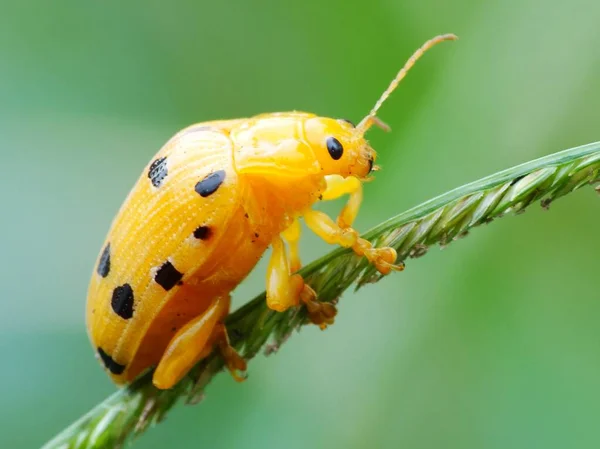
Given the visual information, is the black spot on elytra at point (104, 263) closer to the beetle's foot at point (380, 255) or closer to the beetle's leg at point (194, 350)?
the beetle's leg at point (194, 350)

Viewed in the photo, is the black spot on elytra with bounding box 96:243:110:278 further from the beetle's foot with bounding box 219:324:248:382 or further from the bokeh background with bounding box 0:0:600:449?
the bokeh background with bounding box 0:0:600:449

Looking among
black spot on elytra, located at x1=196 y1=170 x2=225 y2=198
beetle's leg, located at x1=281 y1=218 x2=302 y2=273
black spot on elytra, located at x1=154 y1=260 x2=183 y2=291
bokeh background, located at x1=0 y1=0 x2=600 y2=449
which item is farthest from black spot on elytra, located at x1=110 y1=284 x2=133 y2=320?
bokeh background, located at x1=0 y1=0 x2=600 y2=449

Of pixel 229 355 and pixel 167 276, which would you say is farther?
pixel 167 276

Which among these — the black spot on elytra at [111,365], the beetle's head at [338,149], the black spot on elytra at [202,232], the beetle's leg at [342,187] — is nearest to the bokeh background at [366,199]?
the beetle's leg at [342,187]

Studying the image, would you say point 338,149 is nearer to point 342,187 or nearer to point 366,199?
point 342,187

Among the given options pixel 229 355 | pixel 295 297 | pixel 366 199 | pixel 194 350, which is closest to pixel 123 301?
pixel 194 350

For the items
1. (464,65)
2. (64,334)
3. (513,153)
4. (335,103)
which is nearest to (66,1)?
(335,103)
